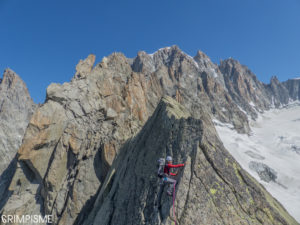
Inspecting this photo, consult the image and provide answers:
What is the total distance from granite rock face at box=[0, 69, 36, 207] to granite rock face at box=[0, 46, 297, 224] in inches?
3004

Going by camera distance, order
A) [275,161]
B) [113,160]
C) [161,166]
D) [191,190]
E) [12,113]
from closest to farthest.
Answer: [191,190] → [161,166] → [113,160] → [275,161] → [12,113]

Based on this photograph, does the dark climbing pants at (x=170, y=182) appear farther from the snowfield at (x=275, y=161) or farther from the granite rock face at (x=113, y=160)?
the snowfield at (x=275, y=161)

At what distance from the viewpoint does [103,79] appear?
1518 inches

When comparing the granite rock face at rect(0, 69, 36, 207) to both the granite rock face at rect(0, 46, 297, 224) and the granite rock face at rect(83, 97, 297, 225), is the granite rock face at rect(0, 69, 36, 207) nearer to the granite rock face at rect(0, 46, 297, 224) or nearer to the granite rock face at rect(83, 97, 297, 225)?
the granite rock face at rect(0, 46, 297, 224)

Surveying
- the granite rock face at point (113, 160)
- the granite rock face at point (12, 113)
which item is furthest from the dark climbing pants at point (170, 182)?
the granite rock face at point (12, 113)

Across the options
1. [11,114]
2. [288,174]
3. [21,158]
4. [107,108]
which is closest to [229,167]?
[107,108]

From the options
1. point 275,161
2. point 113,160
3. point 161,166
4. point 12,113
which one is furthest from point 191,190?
point 12,113

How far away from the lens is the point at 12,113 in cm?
11888

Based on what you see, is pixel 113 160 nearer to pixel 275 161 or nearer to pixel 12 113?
pixel 275 161

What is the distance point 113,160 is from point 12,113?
432 ft

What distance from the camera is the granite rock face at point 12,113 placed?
301ft

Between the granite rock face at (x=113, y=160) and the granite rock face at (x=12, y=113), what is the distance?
7630 centimetres

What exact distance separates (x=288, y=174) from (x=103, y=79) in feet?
247

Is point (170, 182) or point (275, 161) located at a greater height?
point (275, 161)
